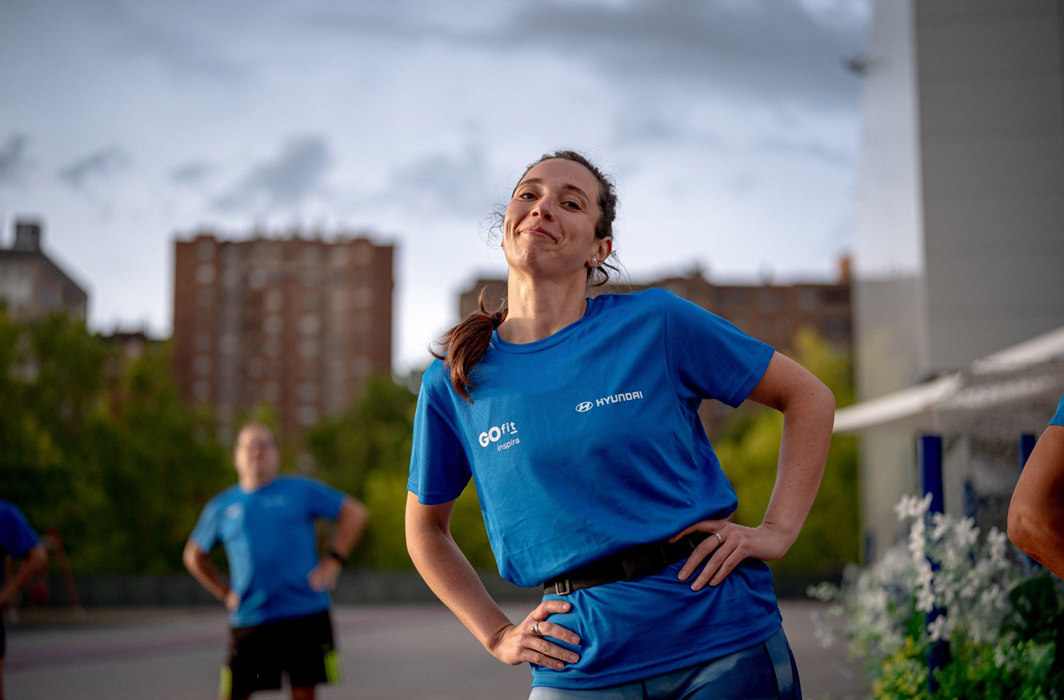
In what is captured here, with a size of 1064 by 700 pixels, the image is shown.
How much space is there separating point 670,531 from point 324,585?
5265mm

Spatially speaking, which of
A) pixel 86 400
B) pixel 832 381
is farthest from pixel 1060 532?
pixel 832 381

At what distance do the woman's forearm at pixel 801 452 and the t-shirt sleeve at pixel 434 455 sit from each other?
74 cm

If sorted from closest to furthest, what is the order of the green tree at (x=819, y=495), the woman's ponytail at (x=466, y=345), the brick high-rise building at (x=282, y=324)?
the woman's ponytail at (x=466, y=345) < the green tree at (x=819, y=495) < the brick high-rise building at (x=282, y=324)

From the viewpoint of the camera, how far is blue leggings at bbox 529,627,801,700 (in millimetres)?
2123

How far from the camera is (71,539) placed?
116 feet

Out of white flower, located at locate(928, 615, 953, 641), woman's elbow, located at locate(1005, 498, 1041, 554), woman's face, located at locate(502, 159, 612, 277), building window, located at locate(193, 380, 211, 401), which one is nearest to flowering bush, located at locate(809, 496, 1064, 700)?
white flower, located at locate(928, 615, 953, 641)

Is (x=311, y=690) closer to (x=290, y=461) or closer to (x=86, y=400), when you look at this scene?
(x=86, y=400)

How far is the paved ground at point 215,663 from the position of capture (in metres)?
11.3

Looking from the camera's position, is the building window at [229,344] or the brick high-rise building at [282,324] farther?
the building window at [229,344]

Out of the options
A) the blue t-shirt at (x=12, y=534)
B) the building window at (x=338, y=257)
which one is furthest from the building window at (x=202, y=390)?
the blue t-shirt at (x=12, y=534)

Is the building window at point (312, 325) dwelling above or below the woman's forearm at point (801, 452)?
above

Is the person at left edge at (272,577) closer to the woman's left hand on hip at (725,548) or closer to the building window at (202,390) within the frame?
the woman's left hand on hip at (725,548)

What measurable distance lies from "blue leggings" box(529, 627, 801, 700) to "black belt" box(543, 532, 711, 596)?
0.20m

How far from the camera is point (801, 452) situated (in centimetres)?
239
